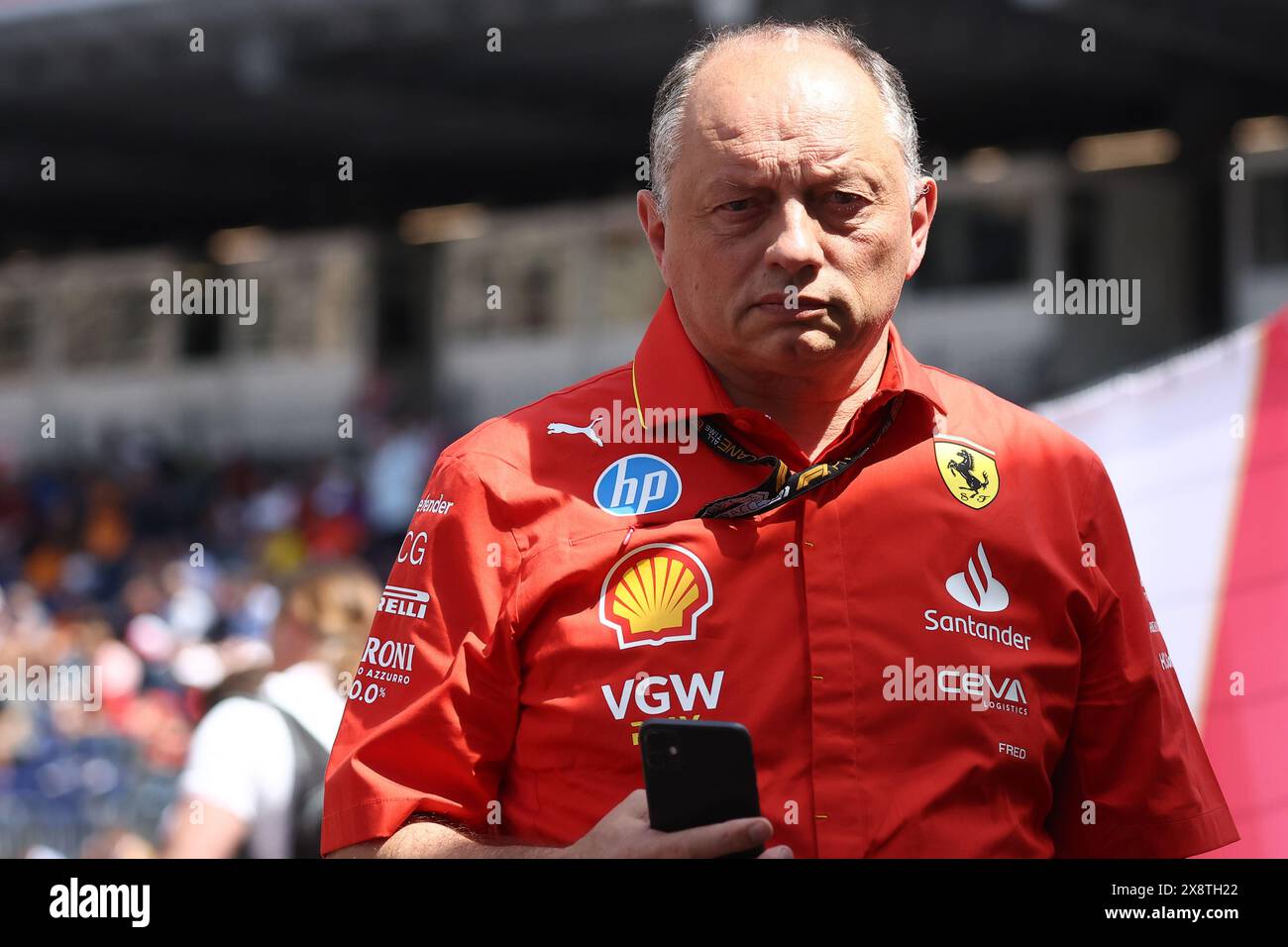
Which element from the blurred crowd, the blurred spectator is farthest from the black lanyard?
the blurred crowd

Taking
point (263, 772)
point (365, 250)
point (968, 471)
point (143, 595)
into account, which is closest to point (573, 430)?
point (968, 471)

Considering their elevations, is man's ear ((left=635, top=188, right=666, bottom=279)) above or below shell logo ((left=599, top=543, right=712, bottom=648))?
above

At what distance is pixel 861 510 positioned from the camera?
209 centimetres

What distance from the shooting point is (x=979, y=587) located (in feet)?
6.80

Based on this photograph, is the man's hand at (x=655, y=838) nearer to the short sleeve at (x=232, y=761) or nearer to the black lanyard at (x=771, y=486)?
the black lanyard at (x=771, y=486)

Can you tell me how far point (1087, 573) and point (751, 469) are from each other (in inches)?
18.1

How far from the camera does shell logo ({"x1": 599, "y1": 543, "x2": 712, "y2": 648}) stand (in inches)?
79.2

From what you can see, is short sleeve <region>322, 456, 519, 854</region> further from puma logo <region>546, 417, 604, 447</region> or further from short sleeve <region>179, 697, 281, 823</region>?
short sleeve <region>179, 697, 281, 823</region>

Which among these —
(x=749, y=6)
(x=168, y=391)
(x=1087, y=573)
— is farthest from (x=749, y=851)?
(x=168, y=391)

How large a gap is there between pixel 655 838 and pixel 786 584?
40 centimetres

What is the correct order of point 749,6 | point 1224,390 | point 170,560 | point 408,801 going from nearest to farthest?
point 408,801 → point 1224,390 → point 749,6 → point 170,560

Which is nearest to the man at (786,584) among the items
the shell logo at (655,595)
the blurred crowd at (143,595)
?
the shell logo at (655,595)

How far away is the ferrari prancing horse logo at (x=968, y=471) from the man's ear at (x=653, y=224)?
1.51ft
